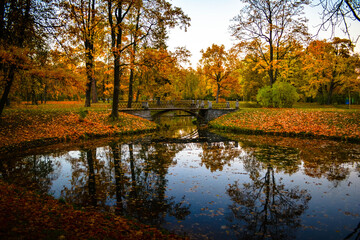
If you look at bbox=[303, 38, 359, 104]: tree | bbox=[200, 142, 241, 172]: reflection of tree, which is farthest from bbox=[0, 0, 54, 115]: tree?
bbox=[303, 38, 359, 104]: tree

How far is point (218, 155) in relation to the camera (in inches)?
465

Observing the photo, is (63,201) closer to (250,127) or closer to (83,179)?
(83,179)

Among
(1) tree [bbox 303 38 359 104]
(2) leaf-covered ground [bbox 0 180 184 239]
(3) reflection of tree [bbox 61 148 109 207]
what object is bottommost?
(3) reflection of tree [bbox 61 148 109 207]

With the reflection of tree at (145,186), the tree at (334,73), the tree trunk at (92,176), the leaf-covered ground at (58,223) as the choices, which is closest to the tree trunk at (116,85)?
the tree trunk at (92,176)

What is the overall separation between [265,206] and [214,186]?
6.19 ft

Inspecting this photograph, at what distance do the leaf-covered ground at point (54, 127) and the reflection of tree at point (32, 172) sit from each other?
233 cm

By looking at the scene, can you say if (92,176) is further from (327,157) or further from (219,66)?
(219,66)

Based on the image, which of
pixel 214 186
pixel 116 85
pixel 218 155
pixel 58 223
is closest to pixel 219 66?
pixel 116 85

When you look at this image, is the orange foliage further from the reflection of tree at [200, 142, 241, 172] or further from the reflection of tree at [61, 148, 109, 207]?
the reflection of tree at [200, 142, 241, 172]

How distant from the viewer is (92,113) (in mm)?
20375

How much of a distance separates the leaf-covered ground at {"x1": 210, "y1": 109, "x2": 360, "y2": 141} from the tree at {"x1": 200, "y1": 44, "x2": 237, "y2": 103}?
14.4 metres

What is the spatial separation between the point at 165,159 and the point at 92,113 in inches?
487

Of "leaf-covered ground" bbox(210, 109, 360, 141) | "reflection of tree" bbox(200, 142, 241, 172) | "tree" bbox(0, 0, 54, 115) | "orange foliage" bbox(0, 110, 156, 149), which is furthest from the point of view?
"leaf-covered ground" bbox(210, 109, 360, 141)

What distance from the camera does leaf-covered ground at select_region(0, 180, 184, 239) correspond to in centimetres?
373
